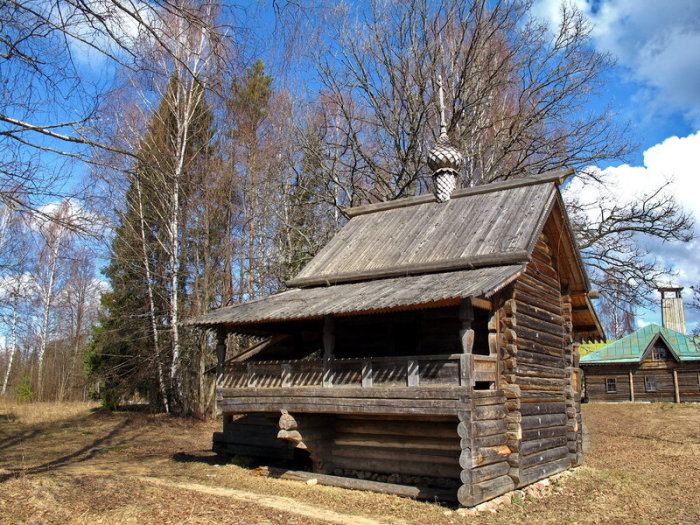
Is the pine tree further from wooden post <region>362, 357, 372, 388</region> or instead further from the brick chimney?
the brick chimney

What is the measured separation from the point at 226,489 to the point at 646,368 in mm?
30064

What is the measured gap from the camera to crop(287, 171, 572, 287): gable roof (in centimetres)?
1378

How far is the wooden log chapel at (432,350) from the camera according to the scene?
38.1ft

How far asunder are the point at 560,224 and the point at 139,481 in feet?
38.7

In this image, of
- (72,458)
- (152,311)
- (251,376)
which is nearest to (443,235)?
(251,376)

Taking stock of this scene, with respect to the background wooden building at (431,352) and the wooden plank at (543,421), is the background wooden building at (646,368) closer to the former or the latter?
the background wooden building at (431,352)

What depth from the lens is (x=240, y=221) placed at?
88.9 feet

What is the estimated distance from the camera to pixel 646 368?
35344mm

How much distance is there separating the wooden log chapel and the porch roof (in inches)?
2.4

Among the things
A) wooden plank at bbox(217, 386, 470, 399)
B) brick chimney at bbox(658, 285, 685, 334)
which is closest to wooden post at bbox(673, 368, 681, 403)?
brick chimney at bbox(658, 285, 685, 334)

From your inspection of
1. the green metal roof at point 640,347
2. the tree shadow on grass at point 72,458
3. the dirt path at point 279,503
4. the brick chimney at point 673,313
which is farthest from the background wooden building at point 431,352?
the brick chimney at point 673,313

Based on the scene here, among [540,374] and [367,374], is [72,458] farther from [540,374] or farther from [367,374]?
[540,374]

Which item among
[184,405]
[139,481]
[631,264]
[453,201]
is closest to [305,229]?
[184,405]

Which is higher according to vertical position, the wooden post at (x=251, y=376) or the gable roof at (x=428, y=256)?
the gable roof at (x=428, y=256)
